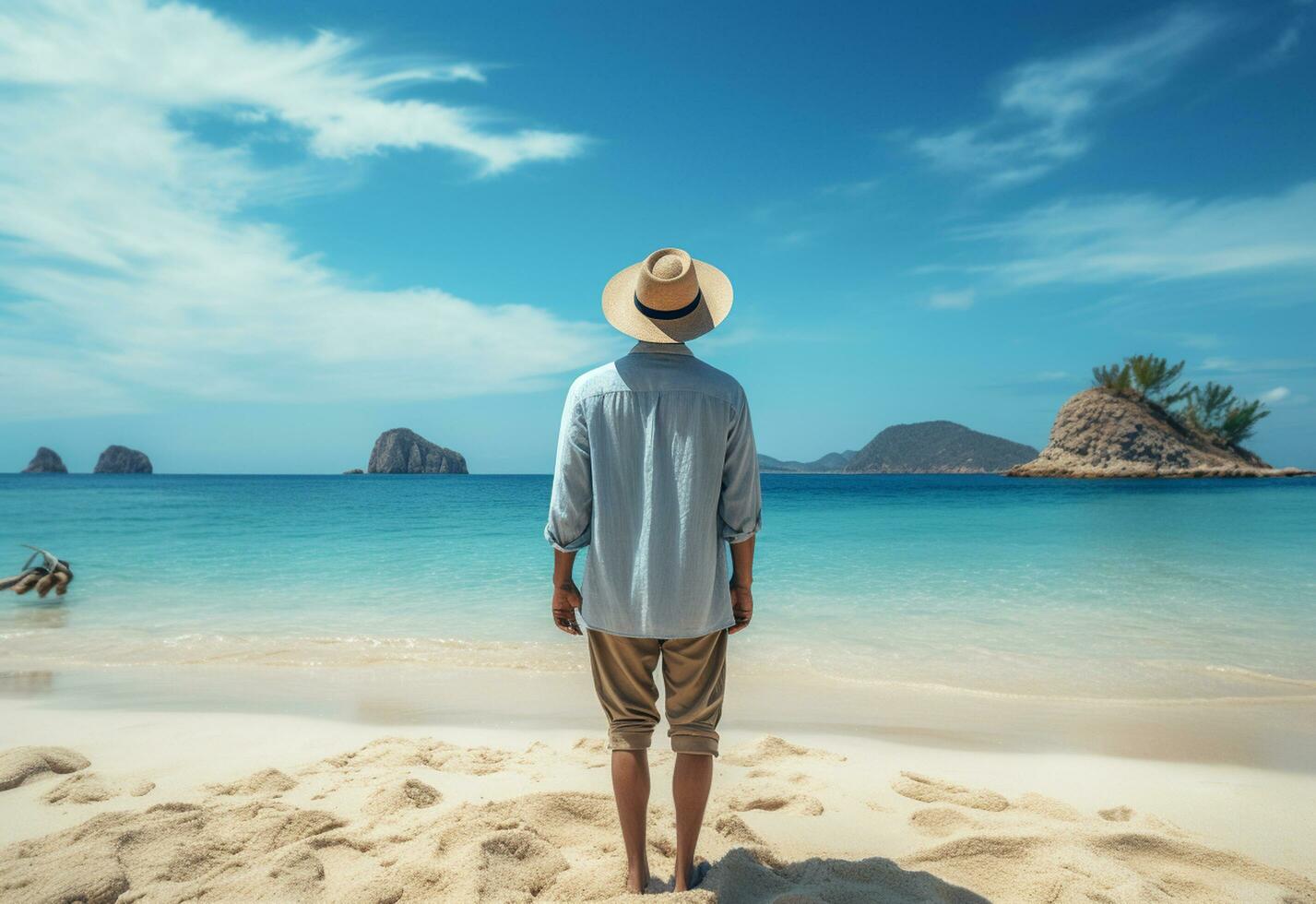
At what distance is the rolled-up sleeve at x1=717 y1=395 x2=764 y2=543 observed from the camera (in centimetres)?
213

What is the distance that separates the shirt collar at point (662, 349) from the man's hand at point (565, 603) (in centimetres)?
73

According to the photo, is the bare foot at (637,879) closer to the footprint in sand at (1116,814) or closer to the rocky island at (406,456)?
the footprint in sand at (1116,814)

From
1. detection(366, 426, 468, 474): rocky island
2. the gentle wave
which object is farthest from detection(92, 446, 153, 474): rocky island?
the gentle wave

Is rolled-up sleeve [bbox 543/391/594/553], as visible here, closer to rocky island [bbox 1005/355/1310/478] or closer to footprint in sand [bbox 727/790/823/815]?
footprint in sand [bbox 727/790/823/815]

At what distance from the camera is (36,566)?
8.33 meters

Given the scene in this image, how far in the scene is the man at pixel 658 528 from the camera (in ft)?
6.80

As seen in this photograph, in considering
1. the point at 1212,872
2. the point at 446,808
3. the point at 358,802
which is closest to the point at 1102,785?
the point at 1212,872

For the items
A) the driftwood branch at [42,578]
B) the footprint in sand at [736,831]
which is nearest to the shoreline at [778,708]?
the footprint in sand at [736,831]

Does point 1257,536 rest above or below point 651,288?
below

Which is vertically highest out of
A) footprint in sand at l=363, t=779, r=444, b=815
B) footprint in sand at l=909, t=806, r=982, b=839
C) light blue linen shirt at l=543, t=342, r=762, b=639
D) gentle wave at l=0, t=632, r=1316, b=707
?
light blue linen shirt at l=543, t=342, r=762, b=639

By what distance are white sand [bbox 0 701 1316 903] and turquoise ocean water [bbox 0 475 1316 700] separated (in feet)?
5.81

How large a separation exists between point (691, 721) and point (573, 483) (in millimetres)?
789

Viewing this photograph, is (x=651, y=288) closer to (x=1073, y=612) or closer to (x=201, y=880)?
(x=201, y=880)

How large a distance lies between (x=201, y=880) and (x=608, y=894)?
1.23 metres
